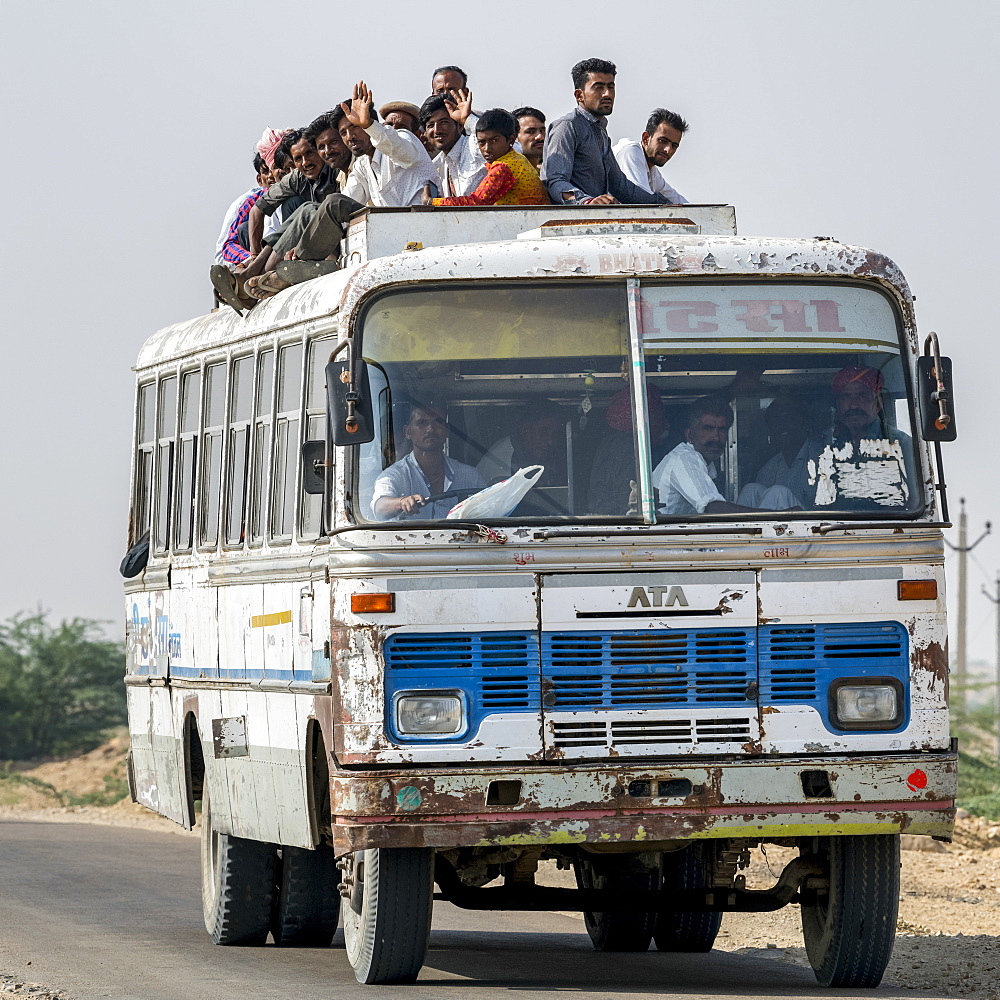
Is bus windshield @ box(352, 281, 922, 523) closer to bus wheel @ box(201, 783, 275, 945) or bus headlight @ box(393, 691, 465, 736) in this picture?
bus headlight @ box(393, 691, 465, 736)

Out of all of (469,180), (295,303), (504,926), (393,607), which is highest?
(469,180)

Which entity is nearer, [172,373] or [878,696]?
[878,696]

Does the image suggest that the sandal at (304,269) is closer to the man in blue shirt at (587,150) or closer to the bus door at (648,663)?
the man in blue shirt at (587,150)

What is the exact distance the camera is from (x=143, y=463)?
13.3 m

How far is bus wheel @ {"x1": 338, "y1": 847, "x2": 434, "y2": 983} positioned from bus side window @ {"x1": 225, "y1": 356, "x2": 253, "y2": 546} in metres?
2.22

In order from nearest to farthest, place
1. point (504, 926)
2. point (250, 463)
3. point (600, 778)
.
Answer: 1. point (600, 778)
2. point (250, 463)
3. point (504, 926)

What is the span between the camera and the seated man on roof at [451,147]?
1203 centimetres

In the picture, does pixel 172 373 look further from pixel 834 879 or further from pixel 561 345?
pixel 834 879

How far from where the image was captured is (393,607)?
28.3ft

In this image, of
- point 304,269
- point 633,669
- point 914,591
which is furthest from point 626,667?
point 304,269

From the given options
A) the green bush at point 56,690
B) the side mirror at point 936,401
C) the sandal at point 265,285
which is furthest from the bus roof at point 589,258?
the green bush at point 56,690

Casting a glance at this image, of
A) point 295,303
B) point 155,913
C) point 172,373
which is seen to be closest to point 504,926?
point 155,913

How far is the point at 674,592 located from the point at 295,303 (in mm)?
2475

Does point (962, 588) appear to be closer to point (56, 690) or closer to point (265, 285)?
point (56, 690)
